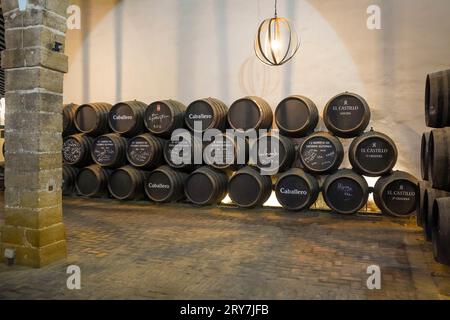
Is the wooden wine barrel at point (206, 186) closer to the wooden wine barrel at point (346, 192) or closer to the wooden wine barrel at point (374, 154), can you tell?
the wooden wine barrel at point (346, 192)

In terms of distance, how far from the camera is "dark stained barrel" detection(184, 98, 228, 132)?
259 inches

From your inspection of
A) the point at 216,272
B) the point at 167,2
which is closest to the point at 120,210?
the point at 216,272

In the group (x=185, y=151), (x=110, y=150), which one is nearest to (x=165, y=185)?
(x=185, y=151)

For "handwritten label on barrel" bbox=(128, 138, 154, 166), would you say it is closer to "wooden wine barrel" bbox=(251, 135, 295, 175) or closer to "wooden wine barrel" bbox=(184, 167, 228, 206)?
"wooden wine barrel" bbox=(184, 167, 228, 206)

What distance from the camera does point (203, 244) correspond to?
4.30 m

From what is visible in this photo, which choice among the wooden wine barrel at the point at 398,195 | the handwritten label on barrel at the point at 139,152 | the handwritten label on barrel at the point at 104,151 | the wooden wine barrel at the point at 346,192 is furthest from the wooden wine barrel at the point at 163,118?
the wooden wine barrel at the point at 398,195

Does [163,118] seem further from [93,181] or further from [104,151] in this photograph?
[93,181]

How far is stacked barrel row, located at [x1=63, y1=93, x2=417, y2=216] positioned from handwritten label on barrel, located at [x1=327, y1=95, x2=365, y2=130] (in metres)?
0.01

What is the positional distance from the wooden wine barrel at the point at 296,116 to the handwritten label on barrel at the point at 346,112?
0.30 m

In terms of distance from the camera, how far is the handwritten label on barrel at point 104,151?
7.09 m

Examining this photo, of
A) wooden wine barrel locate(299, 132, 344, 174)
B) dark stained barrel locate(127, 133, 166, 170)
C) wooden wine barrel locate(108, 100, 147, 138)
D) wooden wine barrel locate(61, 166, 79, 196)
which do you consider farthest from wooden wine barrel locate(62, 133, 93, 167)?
wooden wine barrel locate(299, 132, 344, 174)

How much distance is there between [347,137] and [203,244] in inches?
124

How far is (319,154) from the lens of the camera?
19.7 feet

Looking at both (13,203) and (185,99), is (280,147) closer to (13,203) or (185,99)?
(185,99)
